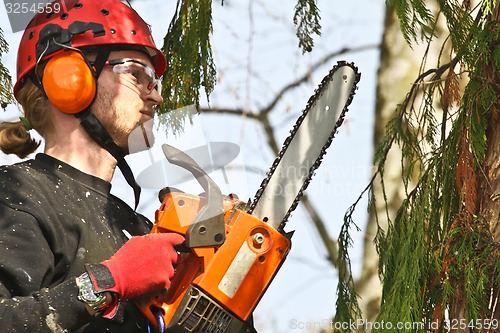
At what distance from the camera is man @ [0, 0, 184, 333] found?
2.44 m

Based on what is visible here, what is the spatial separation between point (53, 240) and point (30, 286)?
175 mm

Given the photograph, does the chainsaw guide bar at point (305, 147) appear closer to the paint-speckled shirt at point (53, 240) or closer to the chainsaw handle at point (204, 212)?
the chainsaw handle at point (204, 212)

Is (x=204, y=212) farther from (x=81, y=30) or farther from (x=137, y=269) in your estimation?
(x=81, y=30)

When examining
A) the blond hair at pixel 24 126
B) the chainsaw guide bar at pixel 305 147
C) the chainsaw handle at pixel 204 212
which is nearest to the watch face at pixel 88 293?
the chainsaw handle at pixel 204 212

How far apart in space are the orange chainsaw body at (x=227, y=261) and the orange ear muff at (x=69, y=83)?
526mm

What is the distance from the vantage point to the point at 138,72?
3.18m

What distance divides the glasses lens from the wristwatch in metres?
0.90

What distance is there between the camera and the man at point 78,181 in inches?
96.0

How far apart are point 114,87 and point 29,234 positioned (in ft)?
2.43

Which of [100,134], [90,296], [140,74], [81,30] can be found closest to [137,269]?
[90,296]

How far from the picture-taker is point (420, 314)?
2846 mm

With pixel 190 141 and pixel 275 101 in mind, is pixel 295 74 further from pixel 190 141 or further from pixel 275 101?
pixel 190 141

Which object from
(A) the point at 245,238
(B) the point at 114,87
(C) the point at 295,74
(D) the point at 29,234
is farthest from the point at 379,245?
(C) the point at 295,74

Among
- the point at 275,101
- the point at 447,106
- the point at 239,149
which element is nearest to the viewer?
the point at 239,149
